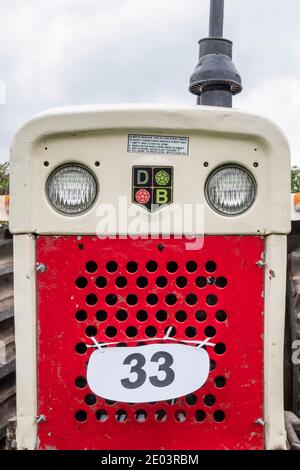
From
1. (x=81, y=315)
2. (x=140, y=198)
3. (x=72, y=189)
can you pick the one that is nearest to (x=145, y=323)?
(x=81, y=315)

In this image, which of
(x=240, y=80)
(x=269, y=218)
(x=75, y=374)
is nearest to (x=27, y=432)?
(x=75, y=374)

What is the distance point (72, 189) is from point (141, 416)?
0.92 meters

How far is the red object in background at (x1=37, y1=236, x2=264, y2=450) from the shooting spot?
2.16 m

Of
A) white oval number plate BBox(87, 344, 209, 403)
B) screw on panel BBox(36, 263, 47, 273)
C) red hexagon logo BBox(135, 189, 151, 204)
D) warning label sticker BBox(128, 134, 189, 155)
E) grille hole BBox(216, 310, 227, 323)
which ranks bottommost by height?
white oval number plate BBox(87, 344, 209, 403)

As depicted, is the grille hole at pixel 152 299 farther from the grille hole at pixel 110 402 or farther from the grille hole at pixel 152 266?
the grille hole at pixel 110 402

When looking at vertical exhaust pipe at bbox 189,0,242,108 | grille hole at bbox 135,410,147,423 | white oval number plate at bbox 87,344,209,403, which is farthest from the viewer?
vertical exhaust pipe at bbox 189,0,242,108

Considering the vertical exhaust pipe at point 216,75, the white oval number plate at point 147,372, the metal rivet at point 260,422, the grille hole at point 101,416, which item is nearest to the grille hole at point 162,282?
the white oval number plate at point 147,372

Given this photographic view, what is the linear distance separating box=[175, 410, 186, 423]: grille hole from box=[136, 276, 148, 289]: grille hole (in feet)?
1.66

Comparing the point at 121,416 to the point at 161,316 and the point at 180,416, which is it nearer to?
the point at 180,416

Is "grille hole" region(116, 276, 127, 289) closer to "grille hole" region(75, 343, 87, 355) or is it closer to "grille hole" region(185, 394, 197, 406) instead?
"grille hole" region(75, 343, 87, 355)

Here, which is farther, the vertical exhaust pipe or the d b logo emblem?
the vertical exhaust pipe

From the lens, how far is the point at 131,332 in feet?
7.11

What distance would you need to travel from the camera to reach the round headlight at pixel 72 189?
216cm

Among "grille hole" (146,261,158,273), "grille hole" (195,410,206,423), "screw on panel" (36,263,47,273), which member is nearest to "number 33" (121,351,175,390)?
"grille hole" (195,410,206,423)
